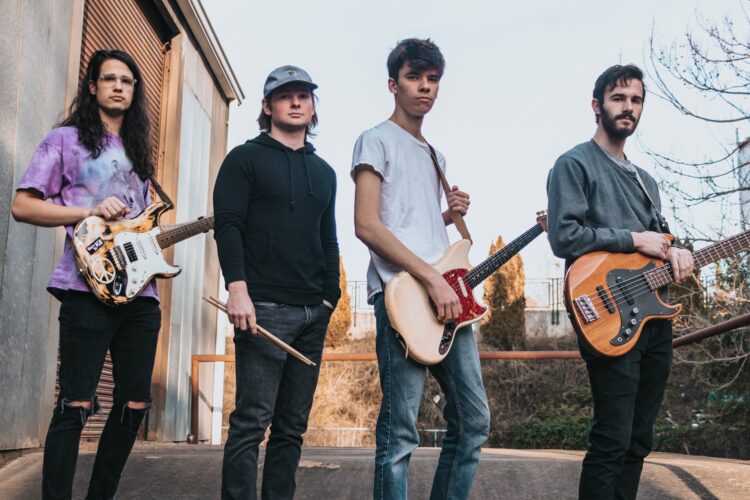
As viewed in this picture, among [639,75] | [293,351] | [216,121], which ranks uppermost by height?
[216,121]

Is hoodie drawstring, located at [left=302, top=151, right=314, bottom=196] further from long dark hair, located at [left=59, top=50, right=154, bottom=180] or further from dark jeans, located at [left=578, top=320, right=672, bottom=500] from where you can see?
dark jeans, located at [left=578, top=320, right=672, bottom=500]

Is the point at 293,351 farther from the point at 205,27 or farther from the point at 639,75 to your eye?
the point at 205,27

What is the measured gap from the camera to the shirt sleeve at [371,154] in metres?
3.13

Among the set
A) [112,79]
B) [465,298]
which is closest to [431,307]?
[465,298]

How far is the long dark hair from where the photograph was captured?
337 centimetres

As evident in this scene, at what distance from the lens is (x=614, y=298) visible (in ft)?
10.4

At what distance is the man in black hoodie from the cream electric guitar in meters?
0.33

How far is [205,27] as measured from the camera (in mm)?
8523

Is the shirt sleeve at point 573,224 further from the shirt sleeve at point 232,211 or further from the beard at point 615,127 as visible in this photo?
the shirt sleeve at point 232,211

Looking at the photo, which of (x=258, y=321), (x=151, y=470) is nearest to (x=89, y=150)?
(x=258, y=321)

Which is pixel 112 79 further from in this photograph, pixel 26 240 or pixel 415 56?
pixel 26 240

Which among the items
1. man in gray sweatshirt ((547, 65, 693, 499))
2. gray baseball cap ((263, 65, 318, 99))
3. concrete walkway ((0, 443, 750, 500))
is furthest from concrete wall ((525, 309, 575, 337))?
gray baseball cap ((263, 65, 318, 99))

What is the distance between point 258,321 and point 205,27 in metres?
6.23

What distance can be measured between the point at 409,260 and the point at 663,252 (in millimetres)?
1039
